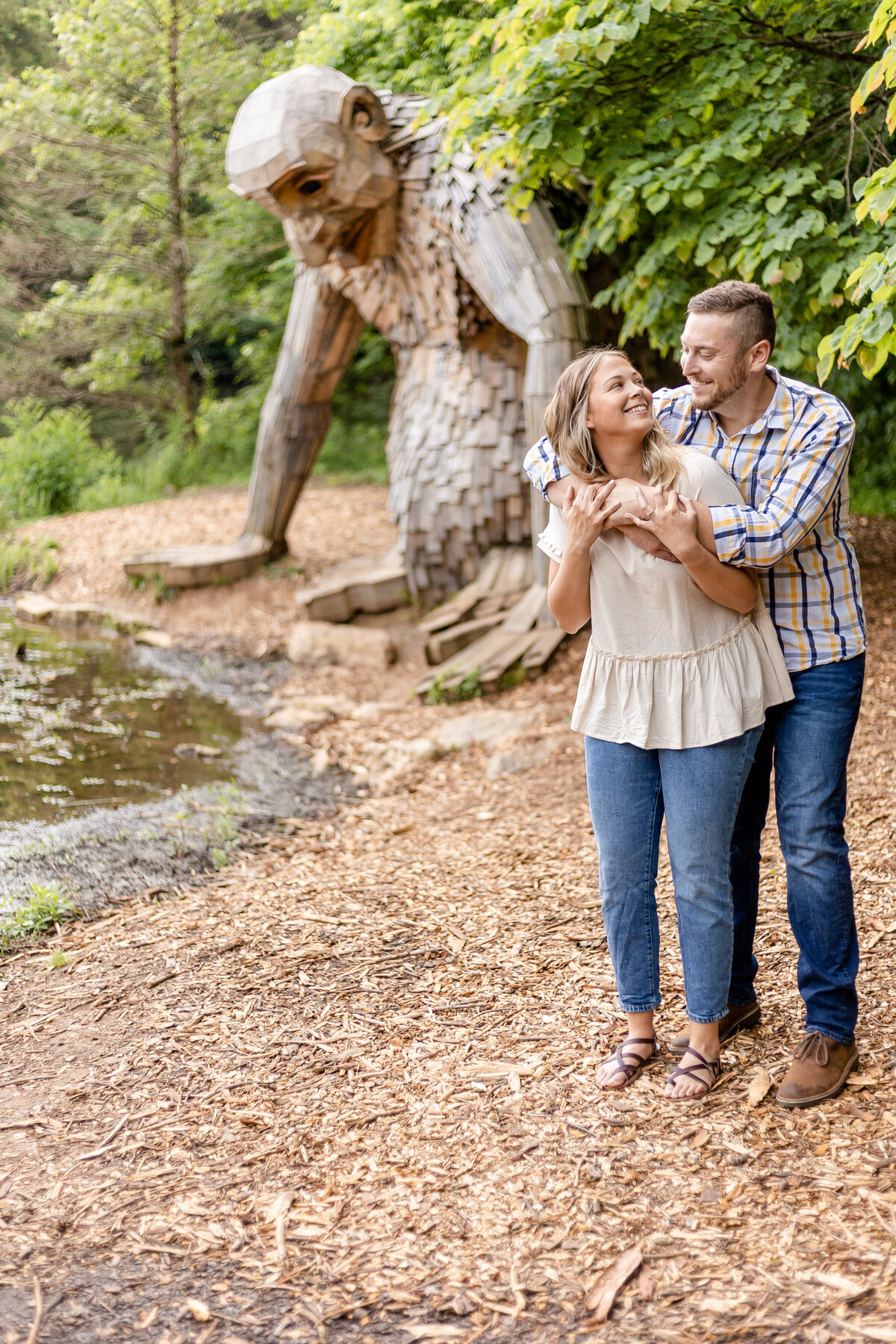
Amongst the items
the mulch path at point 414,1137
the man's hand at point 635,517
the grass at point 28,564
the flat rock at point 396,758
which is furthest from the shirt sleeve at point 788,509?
the grass at point 28,564

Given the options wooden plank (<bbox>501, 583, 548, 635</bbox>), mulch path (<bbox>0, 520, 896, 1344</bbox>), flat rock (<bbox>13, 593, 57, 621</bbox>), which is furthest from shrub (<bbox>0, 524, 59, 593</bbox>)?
mulch path (<bbox>0, 520, 896, 1344</bbox>)

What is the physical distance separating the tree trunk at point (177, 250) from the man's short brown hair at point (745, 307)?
10034mm

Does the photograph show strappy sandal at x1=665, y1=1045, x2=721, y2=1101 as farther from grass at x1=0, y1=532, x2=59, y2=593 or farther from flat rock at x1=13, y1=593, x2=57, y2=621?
grass at x1=0, y1=532, x2=59, y2=593

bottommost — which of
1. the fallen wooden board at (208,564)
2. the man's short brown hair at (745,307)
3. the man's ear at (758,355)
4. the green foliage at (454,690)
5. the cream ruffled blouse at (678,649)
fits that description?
the green foliage at (454,690)

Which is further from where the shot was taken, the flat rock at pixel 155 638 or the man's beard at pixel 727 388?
the flat rock at pixel 155 638

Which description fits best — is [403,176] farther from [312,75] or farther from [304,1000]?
[304,1000]

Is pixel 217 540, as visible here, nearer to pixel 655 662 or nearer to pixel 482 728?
pixel 482 728

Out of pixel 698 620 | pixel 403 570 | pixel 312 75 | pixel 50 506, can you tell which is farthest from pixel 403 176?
pixel 50 506

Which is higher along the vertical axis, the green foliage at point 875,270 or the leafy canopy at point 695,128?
the leafy canopy at point 695,128

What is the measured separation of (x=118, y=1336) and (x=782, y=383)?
6.56 feet

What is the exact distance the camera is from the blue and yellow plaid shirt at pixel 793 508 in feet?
6.63

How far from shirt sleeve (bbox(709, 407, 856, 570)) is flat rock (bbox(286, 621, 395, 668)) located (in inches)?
171

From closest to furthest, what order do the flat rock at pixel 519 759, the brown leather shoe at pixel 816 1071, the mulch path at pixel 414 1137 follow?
the mulch path at pixel 414 1137, the brown leather shoe at pixel 816 1071, the flat rock at pixel 519 759

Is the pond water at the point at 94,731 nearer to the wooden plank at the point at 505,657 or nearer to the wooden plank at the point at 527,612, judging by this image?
the wooden plank at the point at 505,657
